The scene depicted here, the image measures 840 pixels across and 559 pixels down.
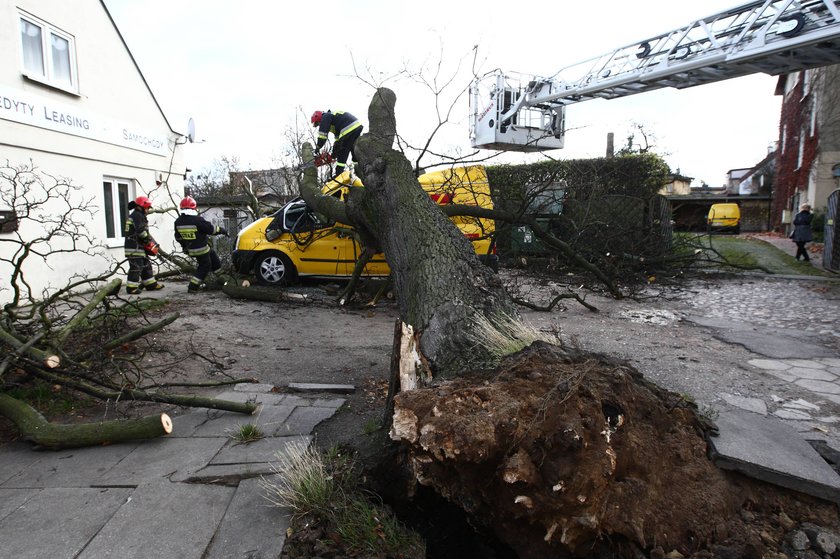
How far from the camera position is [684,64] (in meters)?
9.85

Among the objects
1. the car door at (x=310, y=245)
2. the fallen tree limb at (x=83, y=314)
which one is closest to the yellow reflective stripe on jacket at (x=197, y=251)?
the car door at (x=310, y=245)

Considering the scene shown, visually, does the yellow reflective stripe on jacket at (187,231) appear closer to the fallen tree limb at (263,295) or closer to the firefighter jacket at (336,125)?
the fallen tree limb at (263,295)

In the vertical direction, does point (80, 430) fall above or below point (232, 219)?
below

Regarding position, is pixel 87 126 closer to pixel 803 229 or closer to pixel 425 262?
pixel 425 262

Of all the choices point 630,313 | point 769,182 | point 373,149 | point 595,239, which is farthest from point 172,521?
point 769,182

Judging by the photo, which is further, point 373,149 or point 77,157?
point 77,157

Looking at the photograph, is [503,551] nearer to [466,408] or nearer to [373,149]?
[466,408]

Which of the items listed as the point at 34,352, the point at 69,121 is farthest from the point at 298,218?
the point at 34,352

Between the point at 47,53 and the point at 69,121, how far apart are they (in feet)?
3.71

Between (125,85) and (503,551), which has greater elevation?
(125,85)

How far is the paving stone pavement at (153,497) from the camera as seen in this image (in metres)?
2.40

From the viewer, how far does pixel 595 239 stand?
961cm

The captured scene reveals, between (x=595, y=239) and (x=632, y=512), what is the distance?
7.96 meters

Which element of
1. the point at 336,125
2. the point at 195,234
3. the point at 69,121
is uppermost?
the point at 69,121
